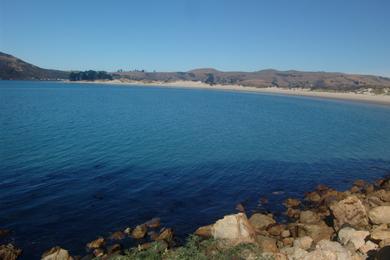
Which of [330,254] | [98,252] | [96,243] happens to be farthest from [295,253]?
[96,243]

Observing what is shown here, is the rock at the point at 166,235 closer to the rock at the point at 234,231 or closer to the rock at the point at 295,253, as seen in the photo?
the rock at the point at 234,231

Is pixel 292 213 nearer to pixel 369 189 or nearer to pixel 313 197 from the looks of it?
pixel 313 197

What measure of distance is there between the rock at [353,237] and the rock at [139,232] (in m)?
11.1

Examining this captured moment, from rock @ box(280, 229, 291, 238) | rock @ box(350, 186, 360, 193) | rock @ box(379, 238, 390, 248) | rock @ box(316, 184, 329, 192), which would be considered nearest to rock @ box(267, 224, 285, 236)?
rock @ box(280, 229, 291, 238)

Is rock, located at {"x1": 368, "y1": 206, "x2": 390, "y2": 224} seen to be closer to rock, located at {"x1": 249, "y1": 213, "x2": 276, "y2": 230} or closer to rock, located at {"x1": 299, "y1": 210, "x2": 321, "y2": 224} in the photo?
rock, located at {"x1": 299, "y1": 210, "x2": 321, "y2": 224}

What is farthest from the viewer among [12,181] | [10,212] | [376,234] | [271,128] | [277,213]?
[271,128]

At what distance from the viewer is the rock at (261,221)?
21.1 metres

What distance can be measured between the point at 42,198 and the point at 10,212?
2.70 m

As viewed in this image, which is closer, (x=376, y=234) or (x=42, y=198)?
(x=376, y=234)

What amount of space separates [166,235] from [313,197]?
44.4ft

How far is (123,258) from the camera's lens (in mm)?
13711

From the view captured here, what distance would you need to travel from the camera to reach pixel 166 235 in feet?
66.1

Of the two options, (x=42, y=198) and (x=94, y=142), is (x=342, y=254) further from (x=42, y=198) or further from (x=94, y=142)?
(x=94, y=142)

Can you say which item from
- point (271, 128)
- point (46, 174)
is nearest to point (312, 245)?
point (46, 174)
